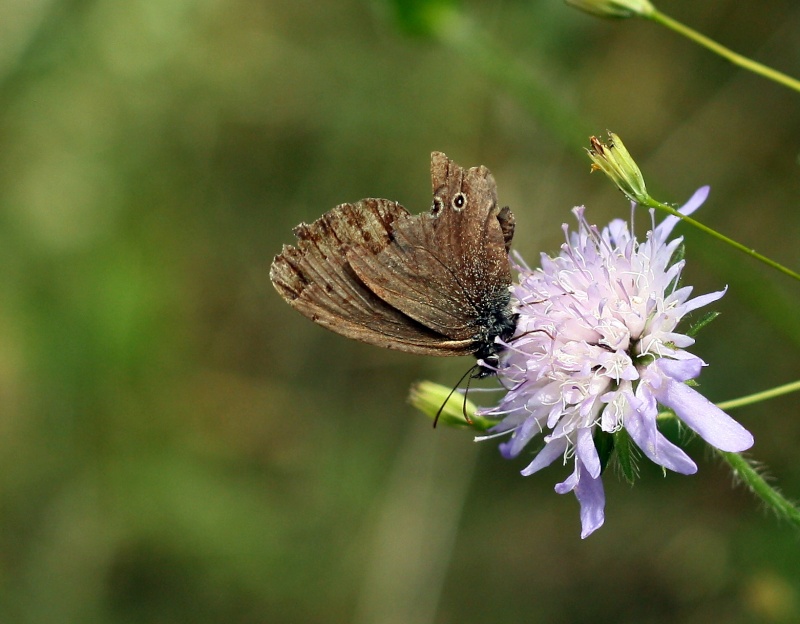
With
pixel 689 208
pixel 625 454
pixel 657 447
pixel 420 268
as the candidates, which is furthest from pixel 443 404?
pixel 689 208

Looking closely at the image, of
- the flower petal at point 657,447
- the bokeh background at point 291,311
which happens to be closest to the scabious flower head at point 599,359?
the flower petal at point 657,447

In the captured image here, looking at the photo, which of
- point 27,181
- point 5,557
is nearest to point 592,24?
point 27,181

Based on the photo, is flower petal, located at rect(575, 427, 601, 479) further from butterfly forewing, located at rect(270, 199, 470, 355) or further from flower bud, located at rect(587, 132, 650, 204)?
flower bud, located at rect(587, 132, 650, 204)

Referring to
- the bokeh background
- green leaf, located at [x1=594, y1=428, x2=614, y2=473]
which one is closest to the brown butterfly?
green leaf, located at [x1=594, y1=428, x2=614, y2=473]

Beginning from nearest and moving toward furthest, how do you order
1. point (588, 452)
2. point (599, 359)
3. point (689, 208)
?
1. point (588, 452)
2. point (599, 359)
3. point (689, 208)

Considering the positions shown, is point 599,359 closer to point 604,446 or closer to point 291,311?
point 604,446

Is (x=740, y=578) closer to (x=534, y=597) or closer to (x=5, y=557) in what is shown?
(x=534, y=597)

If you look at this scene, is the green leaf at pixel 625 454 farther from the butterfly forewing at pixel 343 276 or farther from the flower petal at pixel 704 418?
the butterfly forewing at pixel 343 276
